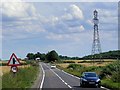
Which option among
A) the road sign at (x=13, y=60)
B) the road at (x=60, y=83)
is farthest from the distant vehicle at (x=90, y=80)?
the road sign at (x=13, y=60)

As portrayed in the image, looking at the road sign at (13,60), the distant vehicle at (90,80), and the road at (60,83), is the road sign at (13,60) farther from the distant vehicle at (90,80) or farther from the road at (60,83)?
the distant vehicle at (90,80)

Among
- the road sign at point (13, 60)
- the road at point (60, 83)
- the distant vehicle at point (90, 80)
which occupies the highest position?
the road sign at point (13, 60)

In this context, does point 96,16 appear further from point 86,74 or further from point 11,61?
point 11,61

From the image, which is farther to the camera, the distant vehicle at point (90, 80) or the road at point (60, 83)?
the distant vehicle at point (90, 80)

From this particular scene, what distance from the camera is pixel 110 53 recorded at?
7520 inches

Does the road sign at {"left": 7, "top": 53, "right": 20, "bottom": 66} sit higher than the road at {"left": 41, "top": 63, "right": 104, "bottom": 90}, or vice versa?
the road sign at {"left": 7, "top": 53, "right": 20, "bottom": 66}

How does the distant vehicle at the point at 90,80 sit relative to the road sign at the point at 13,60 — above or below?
below

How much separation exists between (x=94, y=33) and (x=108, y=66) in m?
19.8

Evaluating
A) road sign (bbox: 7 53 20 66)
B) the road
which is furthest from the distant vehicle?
road sign (bbox: 7 53 20 66)

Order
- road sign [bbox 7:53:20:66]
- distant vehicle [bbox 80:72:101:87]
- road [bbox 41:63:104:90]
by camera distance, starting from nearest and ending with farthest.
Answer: road sign [bbox 7:53:20:66]
road [bbox 41:63:104:90]
distant vehicle [bbox 80:72:101:87]

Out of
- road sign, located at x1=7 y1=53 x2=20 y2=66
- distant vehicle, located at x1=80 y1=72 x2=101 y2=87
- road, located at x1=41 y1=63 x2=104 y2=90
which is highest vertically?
road sign, located at x1=7 y1=53 x2=20 y2=66

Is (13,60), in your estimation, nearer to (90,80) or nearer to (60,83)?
(90,80)

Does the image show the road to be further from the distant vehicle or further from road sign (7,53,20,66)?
road sign (7,53,20,66)

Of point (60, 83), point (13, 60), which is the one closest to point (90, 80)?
point (60, 83)
